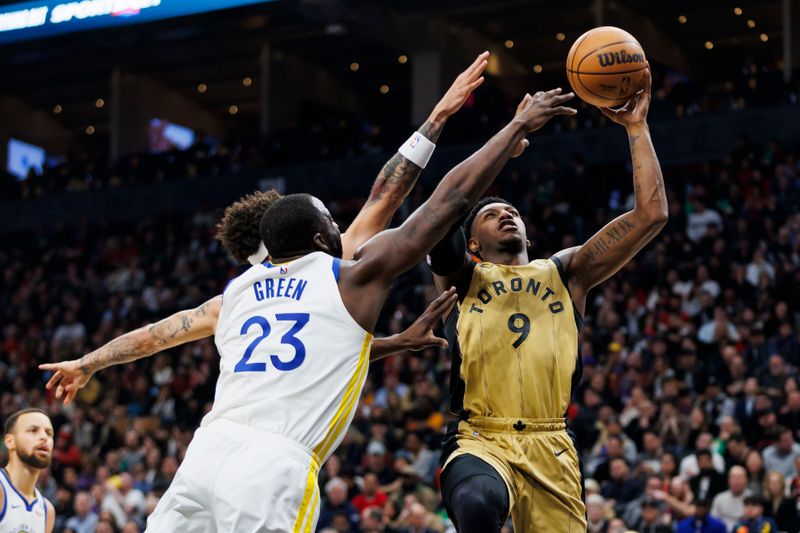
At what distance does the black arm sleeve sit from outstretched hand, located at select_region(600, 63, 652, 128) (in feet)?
3.13

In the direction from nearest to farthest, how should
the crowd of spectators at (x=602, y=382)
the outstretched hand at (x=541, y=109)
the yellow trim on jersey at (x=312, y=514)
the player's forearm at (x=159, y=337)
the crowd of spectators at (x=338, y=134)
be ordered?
1. the yellow trim on jersey at (x=312, y=514)
2. the outstretched hand at (x=541, y=109)
3. the player's forearm at (x=159, y=337)
4. the crowd of spectators at (x=602, y=382)
5. the crowd of spectators at (x=338, y=134)

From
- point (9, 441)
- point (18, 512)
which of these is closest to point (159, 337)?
point (18, 512)

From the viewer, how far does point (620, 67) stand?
5828 mm

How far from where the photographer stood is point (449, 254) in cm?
574

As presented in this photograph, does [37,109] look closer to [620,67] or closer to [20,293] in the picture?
[20,293]

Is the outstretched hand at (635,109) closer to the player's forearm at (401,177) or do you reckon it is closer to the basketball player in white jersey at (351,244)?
the basketball player in white jersey at (351,244)

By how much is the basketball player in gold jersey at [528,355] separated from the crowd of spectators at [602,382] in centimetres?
543

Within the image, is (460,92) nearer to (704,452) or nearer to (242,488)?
(242,488)

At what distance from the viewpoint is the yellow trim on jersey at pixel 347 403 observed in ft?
14.6

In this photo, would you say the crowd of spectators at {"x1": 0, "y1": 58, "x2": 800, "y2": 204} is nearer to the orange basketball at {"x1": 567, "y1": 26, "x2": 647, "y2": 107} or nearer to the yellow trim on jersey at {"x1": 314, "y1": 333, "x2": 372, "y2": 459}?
the orange basketball at {"x1": 567, "y1": 26, "x2": 647, "y2": 107}

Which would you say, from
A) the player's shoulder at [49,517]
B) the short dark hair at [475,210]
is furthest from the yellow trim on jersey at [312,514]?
the player's shoulder at [49,517]

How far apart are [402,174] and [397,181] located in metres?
0.04

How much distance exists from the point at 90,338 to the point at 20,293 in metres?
3.06

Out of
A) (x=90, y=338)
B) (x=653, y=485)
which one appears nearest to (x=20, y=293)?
(x=90, y=338)
